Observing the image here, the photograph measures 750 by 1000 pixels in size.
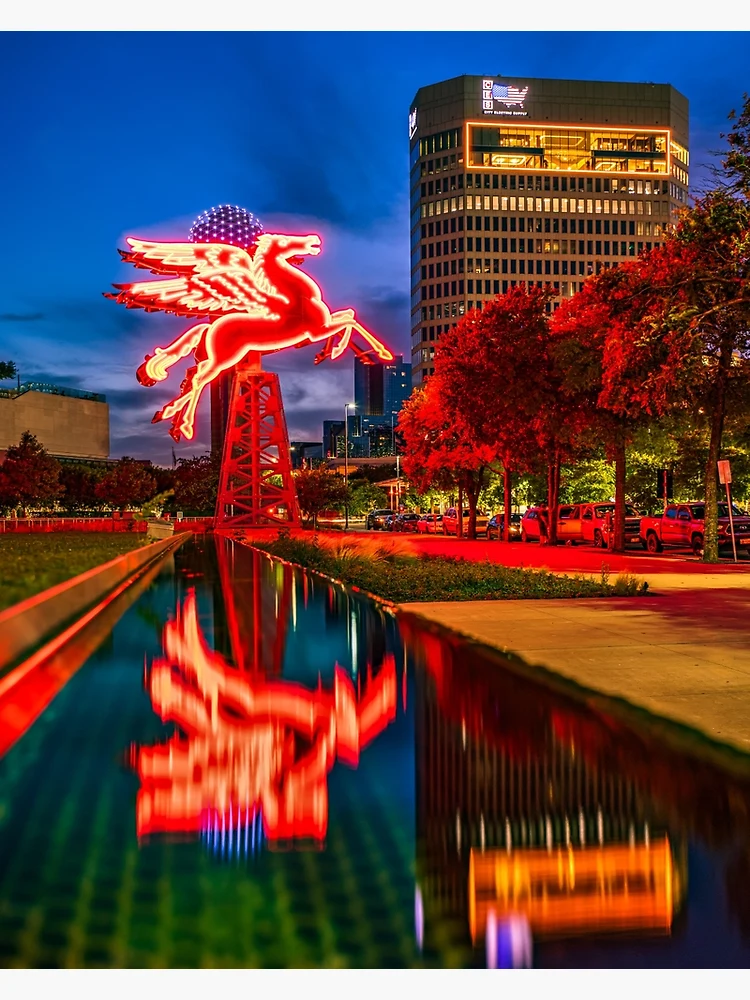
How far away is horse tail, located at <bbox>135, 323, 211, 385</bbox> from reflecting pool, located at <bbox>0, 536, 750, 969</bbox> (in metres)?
34.9

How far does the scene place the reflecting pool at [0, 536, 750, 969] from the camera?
154 inches

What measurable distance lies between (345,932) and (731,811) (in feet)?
8.69

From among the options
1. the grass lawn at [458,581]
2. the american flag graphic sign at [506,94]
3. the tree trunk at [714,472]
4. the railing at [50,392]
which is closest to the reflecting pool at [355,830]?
the grass lawn at [458,581]

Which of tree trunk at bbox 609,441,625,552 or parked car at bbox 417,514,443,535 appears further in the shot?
parked car at bbox 417,514,443,535

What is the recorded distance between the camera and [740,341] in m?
29.1

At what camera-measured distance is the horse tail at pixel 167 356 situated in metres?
43.2

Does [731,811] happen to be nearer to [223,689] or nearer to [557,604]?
[223,689]

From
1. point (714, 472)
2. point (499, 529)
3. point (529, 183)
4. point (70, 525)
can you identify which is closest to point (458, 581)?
point (714, 472)

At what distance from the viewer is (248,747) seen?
7000mm

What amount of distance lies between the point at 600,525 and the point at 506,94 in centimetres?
14522

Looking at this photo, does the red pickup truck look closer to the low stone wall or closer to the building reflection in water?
the low stone wall

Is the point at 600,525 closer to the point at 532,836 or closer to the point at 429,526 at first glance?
the point at 429,526

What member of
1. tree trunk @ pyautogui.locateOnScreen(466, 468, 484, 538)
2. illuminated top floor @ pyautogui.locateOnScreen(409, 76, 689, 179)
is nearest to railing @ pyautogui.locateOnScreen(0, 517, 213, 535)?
tree trunk @ pyautogui.locateOnScreen(466, 468, 484, 538)

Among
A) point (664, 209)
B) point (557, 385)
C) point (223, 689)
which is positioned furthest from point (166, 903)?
point (664, 209)
